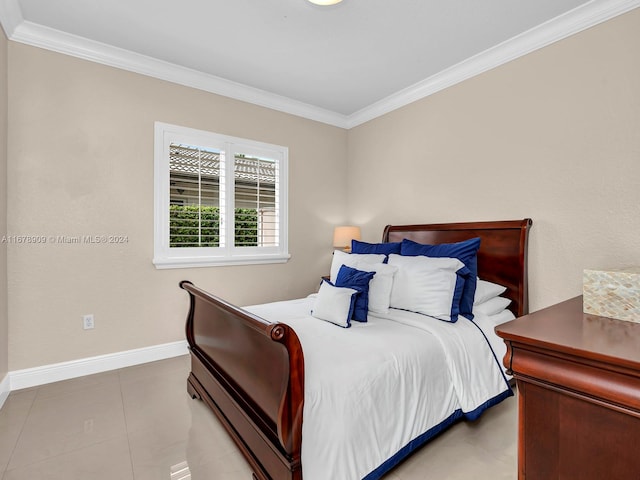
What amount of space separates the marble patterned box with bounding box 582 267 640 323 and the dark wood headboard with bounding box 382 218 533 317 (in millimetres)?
1452

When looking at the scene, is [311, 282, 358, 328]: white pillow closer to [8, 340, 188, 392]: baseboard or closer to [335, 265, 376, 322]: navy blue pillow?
[335, 265, 376, 322]: navy blue pillow

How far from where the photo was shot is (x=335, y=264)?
9.21ft

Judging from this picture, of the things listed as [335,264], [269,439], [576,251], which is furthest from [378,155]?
[269,439]

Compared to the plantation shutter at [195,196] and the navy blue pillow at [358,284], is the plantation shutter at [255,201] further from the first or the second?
the navy blue pillow at [358,284]

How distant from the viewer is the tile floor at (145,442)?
5.38 ft

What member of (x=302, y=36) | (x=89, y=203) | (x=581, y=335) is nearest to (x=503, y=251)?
(x=581, y=335)

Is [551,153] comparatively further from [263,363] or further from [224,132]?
[224,132]

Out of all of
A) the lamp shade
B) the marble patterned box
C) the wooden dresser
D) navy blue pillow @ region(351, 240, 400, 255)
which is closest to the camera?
the wooden dresser

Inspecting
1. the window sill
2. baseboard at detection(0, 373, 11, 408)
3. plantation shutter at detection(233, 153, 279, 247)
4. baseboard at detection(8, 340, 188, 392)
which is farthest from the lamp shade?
baseboard at detection(0, 373, 11, 408)

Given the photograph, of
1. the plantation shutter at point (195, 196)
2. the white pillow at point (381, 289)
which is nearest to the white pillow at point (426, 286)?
the white pillow at point (381, 289)

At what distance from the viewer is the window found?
315 centimetres

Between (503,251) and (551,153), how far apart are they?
0.83 metres

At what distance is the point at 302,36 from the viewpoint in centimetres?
263

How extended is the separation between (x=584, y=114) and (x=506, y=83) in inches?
27.2
